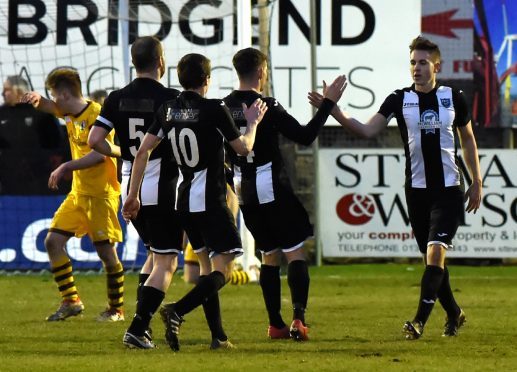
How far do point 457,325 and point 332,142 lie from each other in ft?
33.7

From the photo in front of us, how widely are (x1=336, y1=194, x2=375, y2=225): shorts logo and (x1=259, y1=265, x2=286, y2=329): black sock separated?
341 inches

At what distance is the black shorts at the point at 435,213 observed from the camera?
384 inches

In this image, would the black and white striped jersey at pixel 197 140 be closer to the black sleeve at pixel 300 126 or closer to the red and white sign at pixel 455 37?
the black sleeve at pixel 300 126

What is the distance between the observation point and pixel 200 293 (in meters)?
8.86

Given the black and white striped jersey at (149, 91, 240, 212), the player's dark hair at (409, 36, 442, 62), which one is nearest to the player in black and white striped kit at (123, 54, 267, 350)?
the black and white striped jersey at (149, 91, 240, 212)

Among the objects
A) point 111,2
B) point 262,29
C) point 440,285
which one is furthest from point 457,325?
point 111,2

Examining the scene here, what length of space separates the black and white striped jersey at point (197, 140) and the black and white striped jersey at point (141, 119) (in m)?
0.40

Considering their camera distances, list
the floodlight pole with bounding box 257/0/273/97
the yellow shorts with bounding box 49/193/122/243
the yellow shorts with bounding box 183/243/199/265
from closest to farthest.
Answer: the yellow shorts with bounding box 49/193/122/243 < the yellow shorts with bounding box 183/243/199/265 < the floodlight pole with bounding box 257/0/273/97

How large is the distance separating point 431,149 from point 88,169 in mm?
3267

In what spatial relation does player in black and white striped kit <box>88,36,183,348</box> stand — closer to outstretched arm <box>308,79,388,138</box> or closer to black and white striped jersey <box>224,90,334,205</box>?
black and white striped jersey <box>224,90,334,205</box>

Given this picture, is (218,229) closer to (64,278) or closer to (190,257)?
(64,278)

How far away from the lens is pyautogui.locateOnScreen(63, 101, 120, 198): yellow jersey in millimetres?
11617

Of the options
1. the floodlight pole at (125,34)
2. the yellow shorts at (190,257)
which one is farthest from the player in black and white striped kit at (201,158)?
the floodlight pole at (125,34)

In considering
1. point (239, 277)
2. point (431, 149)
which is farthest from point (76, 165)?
point (239, 277)
